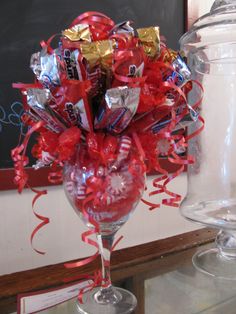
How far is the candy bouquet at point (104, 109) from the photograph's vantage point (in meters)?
0.31

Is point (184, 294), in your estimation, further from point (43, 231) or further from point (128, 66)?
point (43, 231)

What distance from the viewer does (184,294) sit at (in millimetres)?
431

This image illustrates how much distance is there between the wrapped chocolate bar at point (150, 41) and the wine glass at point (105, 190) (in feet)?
0.30

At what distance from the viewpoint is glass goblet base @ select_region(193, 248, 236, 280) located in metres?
0.47

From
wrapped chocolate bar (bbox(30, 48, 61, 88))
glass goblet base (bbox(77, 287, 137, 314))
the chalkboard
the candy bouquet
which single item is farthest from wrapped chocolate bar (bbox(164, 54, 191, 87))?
the chalkboard

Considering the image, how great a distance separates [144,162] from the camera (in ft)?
1.21

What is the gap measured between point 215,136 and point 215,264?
0.24 metres

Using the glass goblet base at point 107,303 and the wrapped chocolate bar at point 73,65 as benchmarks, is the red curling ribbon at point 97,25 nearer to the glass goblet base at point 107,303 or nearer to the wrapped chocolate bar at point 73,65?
the wrapped chocolate bar at point 73,65

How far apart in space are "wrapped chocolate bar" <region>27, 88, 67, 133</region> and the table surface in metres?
0.22

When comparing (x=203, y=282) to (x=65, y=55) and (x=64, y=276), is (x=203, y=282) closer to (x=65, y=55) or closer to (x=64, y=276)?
(x=64, y=276)

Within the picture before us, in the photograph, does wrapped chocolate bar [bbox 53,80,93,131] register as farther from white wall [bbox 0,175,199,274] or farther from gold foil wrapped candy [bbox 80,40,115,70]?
white wall [bbox 0,175,199,274]

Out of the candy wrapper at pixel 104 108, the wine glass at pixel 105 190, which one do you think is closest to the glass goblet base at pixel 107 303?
the wine glass at pixel 105 190

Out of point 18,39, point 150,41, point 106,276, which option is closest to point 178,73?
point 150,41

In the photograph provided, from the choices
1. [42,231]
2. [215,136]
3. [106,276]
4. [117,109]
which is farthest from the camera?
[42,231]
